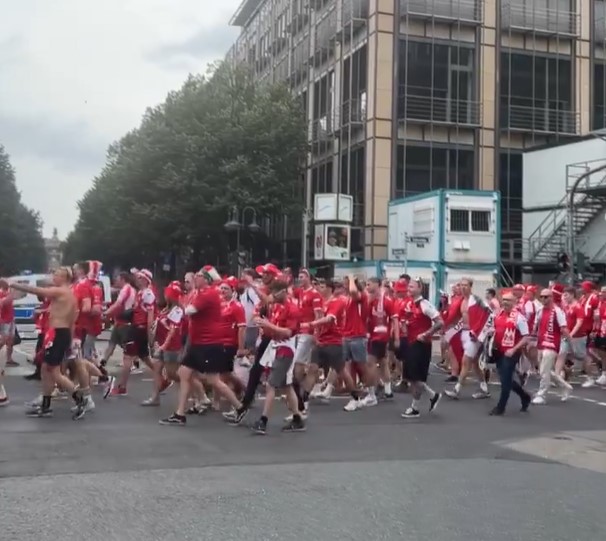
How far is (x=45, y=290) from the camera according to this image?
10.9 meters

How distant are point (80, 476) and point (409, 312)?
596 cm

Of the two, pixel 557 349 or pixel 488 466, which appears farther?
pixel 557 349

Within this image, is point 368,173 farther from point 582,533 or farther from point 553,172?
point 582,533

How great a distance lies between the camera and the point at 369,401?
13156 millimetres

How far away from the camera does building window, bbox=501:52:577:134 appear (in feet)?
134

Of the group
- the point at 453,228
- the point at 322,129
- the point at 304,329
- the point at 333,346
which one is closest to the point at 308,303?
the point at 304,329

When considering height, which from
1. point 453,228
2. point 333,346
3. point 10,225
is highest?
point 10,225

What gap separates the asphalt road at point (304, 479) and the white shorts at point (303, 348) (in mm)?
818

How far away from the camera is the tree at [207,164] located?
125 feet

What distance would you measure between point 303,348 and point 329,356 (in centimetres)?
159

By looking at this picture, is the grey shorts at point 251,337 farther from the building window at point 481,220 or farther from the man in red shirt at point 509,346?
the building window at point 481,220

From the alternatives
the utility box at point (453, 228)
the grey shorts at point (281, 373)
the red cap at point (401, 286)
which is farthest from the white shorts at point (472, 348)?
the utility box at point (453, 228)

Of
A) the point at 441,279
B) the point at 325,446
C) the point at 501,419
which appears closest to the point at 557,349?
the point at 501,419

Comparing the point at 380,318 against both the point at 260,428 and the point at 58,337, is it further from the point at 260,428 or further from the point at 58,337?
the point at 58,337
